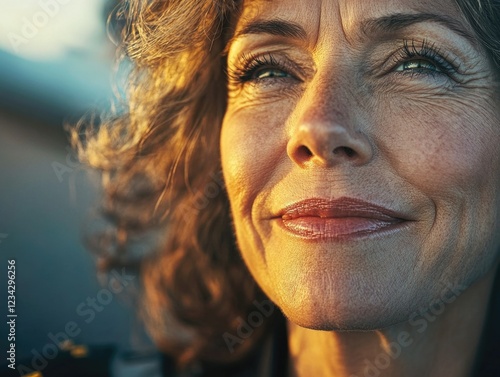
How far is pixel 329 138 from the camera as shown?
4.94ft

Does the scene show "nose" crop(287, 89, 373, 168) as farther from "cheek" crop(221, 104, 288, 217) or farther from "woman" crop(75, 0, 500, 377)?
"cheek" crop(221, 104, 288, 217)

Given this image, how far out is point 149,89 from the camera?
2291 mm

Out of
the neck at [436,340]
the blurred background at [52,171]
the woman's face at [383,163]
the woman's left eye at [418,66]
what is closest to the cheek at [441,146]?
the woman's face at [383,163]

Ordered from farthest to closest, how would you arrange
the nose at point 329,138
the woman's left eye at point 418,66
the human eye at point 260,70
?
1. the human eye at point 260,70
2. the woman's left eye at point 418,66
3. the nose at point 329,138

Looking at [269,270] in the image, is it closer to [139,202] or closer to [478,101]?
[478,101]

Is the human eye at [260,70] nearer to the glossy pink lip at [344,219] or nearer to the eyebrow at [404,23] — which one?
the eyebrow at [404,23]

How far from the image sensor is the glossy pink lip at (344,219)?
5.13ft

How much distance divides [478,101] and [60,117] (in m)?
1.90

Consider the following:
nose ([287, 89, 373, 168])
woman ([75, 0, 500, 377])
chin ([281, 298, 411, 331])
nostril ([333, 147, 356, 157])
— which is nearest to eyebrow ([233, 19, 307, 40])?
woman ([75, 0, 500, 377])

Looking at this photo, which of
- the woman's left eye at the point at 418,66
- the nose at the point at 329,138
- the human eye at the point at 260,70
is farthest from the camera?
the human eye at the point at 260,70

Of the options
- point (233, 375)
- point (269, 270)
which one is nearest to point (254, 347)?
point (233, 375)

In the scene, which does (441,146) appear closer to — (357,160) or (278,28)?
(357,160)

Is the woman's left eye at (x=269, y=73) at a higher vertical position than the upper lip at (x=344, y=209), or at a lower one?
higher

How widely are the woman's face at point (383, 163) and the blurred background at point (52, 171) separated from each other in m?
1.14
